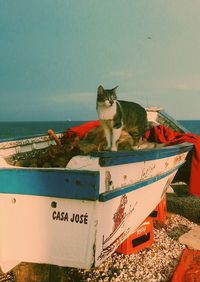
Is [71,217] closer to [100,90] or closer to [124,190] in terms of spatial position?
[124,190]

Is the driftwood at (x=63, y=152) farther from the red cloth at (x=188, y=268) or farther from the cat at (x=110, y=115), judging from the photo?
the red cloth at (x=188, y=268)

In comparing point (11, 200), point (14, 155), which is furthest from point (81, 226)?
point (14, 155)

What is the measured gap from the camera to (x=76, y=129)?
22.1 ft

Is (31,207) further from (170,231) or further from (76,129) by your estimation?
(170,231)

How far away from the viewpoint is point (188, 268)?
496cm

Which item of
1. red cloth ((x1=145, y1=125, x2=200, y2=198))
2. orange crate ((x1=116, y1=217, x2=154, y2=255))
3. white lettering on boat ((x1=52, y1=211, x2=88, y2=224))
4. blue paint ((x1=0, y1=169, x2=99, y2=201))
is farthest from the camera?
red cloth ((x1=145, y1=125, x2=200, y2=198))

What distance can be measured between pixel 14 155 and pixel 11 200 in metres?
1.87

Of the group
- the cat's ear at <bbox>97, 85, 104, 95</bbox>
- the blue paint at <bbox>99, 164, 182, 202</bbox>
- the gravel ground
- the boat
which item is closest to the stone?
the gravel ground

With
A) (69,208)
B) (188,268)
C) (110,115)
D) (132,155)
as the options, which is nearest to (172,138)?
(110,115)

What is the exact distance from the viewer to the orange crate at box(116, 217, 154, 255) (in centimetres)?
522

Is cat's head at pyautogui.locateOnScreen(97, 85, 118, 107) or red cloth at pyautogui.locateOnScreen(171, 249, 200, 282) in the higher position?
cat's head at pyautogui.locateOnScreen(97, 85, 118, 107)

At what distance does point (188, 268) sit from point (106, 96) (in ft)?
8.66

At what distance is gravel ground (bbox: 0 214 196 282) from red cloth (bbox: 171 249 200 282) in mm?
118

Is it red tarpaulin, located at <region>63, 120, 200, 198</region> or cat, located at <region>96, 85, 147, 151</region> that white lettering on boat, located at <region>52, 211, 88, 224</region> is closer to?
cat, located at <region>96, 85, 147, 151</region>
